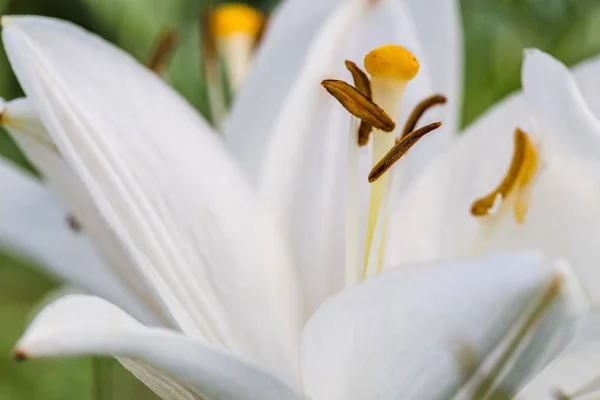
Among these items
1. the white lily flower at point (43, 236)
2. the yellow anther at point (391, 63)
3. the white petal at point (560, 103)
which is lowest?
the white lily flower at point (43, 236)

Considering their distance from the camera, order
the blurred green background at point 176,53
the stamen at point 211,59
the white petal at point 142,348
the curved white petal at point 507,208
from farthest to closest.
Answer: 1. the blurred green background at point 176,53
2. the stamen at point 211,59
3. the curved white petal at point 507,208
4. the white petal at point 142,348

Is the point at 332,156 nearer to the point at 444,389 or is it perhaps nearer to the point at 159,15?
the point at 444,389

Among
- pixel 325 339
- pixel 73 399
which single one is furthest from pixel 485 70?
pixel 325 339

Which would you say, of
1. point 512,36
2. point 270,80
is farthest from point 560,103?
point 512,36

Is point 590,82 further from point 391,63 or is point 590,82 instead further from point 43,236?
point 43,236

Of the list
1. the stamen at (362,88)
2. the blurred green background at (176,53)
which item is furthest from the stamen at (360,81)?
the blurred green background at (176,53)

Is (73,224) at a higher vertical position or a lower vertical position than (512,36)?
lower

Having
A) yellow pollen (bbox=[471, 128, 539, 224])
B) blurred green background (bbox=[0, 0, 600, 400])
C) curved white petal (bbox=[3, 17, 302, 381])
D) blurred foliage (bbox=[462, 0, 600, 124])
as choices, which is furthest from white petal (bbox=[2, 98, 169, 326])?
blurred foliage (bbox=[462, 0, 600, 124])

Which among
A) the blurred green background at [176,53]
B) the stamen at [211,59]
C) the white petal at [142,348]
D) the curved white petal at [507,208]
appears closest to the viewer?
the white petal at [142,348]

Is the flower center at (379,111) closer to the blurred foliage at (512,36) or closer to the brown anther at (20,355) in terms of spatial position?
the brown anther at (20,355)
